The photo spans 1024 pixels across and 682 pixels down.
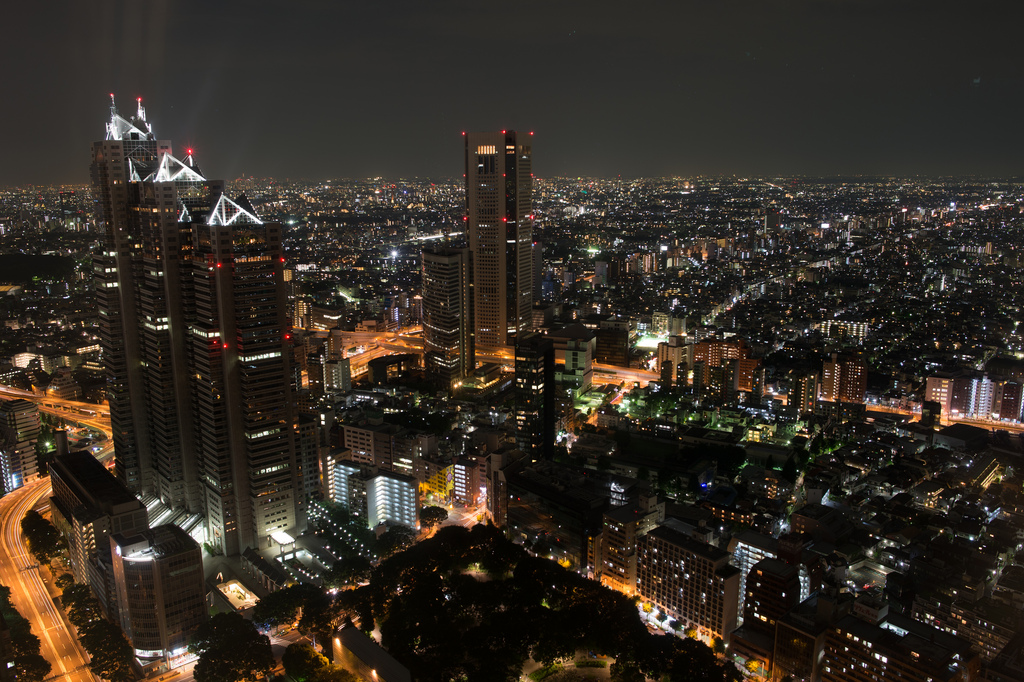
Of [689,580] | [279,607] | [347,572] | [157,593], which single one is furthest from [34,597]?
[689,580]

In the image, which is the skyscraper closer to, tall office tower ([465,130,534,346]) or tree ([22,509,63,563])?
tree ([22,509,63,563])

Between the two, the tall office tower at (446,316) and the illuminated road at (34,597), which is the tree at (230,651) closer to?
the illuminated road at (34,597)

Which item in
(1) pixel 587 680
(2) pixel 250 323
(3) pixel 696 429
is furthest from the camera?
(3) pixel 696 429

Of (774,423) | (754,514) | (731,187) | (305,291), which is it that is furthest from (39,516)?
(731,187)

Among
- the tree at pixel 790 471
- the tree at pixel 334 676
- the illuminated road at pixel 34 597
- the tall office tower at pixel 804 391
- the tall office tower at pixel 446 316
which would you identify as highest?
the tall office tower at pixel 446 316

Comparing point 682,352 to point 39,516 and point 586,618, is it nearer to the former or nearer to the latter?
point 586,618

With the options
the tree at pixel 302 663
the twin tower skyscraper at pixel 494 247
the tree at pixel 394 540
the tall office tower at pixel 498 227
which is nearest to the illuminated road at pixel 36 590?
the tree at pixel 302 663

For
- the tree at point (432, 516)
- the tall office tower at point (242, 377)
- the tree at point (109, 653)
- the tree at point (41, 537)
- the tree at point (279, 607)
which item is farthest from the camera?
the tree at point (432, 516)

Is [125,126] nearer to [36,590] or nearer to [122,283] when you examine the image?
[122,283]
